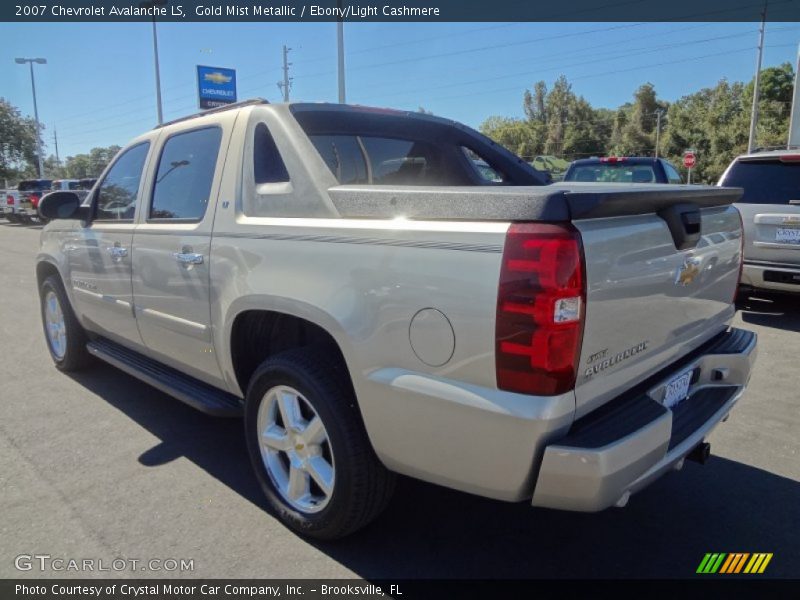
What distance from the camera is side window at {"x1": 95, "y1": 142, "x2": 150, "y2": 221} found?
12.8 feet

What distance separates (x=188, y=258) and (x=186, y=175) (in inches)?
24.0

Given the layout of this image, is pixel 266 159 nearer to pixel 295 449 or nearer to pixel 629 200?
pixel 295 449

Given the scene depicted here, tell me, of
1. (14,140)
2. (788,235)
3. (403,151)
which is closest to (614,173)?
(788,235)

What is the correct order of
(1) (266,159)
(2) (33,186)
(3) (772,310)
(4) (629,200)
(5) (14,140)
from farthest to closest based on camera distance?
1. (5) (14,140)
2. (2) (33,186)
3. (3) (772,310)
4. (1) (266,159)
5. (4) (629,200)

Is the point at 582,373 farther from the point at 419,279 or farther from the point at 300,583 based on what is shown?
the point at 300,583

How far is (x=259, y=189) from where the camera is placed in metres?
2.81

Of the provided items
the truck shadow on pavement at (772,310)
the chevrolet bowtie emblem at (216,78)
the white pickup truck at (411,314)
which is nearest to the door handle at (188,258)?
the white pickup truck at (411,314)

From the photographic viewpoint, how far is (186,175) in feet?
11.1

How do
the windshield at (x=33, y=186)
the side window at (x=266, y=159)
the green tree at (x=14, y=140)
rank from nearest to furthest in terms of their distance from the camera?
the side window at (x=266, y=159) < the windshield at (x=33, y=186) < the green tree at (x=14, y=140)

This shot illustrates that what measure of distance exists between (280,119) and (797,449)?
3.47 meters

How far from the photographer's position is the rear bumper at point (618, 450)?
1.82 meters

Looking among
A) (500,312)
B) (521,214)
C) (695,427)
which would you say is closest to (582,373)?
(500,312)

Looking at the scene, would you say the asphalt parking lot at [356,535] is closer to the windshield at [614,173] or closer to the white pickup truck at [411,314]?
the white pickup truck at [411,314]

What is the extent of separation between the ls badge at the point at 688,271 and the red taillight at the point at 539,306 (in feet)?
2.38
